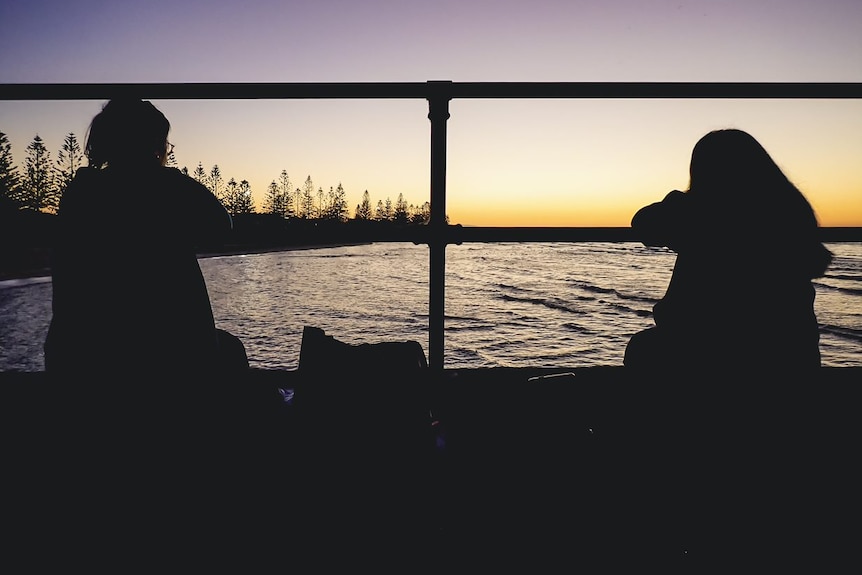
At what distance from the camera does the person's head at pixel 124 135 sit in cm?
130

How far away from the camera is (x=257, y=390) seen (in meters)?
1.36

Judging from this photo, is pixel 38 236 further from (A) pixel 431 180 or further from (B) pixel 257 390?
(A) pixel 431 180

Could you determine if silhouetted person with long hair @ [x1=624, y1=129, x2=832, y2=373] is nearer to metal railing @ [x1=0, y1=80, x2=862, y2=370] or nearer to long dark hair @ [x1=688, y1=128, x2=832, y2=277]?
long dark hair @ [x1=688, y1=128, x2=832, y2=277]

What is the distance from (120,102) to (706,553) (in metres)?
1.68

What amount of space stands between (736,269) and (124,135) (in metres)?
1.47

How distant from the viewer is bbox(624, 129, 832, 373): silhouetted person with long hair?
3.93ft

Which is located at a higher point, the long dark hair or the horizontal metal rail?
the horizontal metal rail

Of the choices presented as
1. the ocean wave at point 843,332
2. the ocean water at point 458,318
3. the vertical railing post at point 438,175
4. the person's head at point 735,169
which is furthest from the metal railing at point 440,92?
the ocean wave at point 843,332

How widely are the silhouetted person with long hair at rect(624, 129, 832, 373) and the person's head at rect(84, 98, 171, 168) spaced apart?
1.24 meters

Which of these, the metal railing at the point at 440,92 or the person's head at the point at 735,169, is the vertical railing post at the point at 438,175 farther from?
the person's head at the point at 735,169

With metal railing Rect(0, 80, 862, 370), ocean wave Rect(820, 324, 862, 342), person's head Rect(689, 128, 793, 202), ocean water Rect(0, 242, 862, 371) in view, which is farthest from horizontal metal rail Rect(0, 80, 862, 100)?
ocean wave Rect(820, 324, 862, 342)

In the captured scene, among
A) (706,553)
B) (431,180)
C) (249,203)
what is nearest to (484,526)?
(706,553)

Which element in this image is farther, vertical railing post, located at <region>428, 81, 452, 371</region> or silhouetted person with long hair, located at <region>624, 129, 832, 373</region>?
vertical railing post, located at <region>428, 81, 452, 371</region>

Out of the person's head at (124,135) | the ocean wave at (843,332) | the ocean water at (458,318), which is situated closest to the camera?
the person's head at (124,135)
